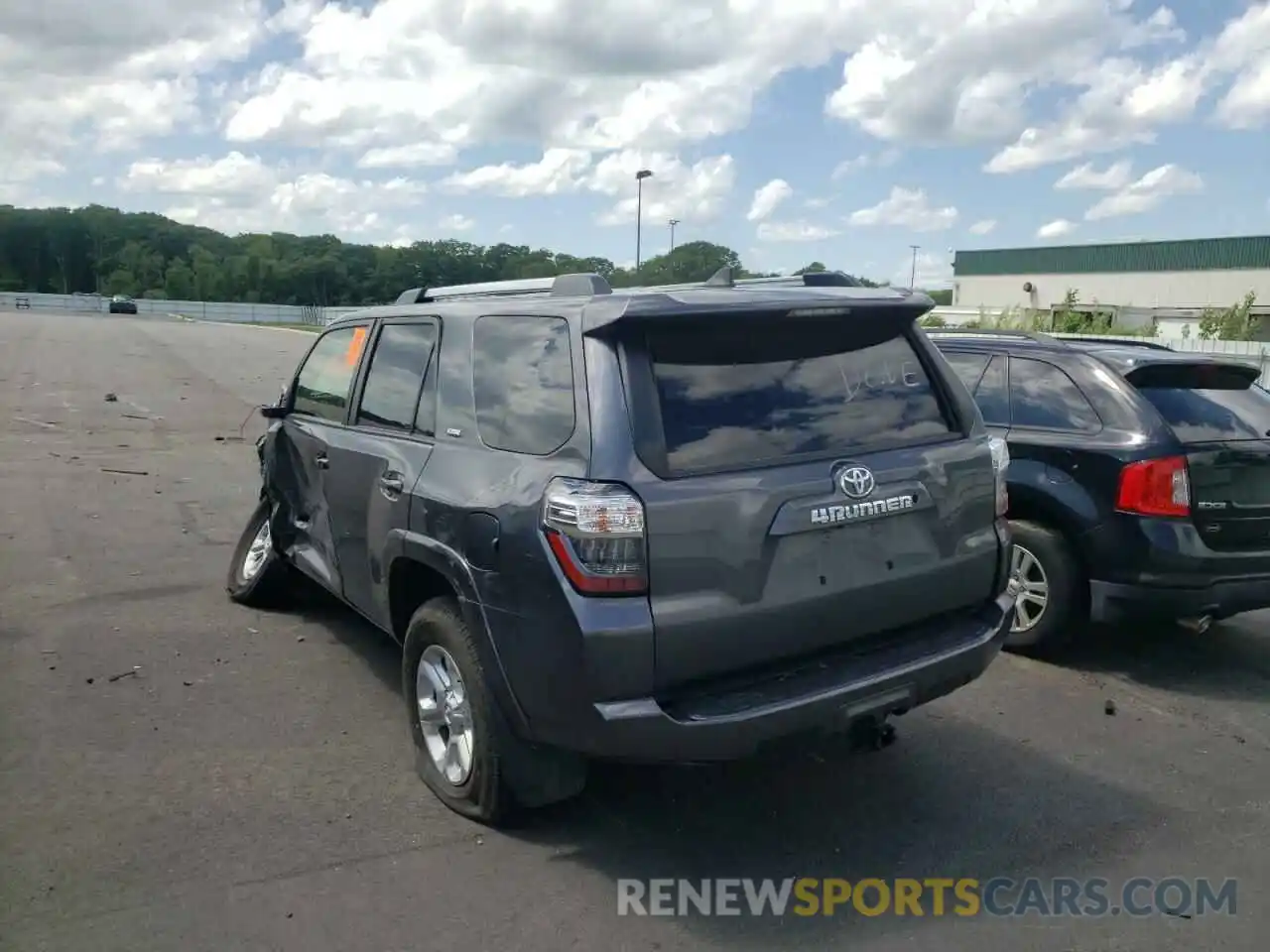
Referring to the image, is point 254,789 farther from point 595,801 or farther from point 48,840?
point 595,801

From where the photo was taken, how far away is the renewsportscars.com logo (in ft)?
10.9

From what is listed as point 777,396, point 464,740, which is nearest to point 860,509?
point 777,396

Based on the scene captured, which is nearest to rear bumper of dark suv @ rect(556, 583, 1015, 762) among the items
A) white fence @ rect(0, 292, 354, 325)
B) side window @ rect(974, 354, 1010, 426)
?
side window @ rect(974, 354, 1010, 426)

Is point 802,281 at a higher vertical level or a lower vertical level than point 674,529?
higher

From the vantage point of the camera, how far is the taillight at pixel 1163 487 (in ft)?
17.0

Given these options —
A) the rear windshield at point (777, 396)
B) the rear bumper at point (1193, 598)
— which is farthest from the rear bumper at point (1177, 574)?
the rear windshield at point (777, 396)

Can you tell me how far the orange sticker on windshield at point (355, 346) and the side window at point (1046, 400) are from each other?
361 centimetres

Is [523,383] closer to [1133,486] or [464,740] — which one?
[464,740]

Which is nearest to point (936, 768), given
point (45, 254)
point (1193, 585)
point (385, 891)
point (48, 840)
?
point (1193, 585)

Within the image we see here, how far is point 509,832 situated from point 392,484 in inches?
55.9

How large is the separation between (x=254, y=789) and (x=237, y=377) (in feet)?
70.0

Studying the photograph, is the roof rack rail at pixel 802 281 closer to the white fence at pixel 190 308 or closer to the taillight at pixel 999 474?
the taillight at pixel 999 474

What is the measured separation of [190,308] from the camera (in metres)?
92.6

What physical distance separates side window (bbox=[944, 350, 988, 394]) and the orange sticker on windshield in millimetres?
3407
